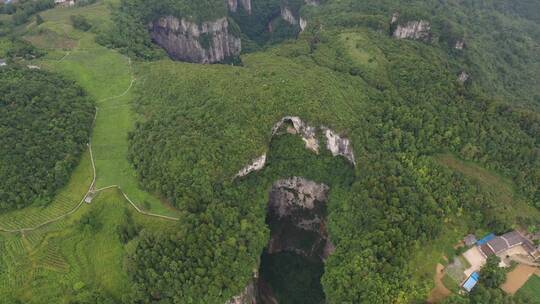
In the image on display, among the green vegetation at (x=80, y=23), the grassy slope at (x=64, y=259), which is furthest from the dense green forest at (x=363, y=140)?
A: the green vegetation at (x=80, y=23)

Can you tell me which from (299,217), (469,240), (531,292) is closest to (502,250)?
(469,240)

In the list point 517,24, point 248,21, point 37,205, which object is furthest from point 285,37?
point 37,205

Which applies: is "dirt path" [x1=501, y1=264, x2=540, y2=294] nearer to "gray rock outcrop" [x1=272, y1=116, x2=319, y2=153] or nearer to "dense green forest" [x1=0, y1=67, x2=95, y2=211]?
"gray rock outcrop" [x1=272, y1=116, x2=319, y2=153]

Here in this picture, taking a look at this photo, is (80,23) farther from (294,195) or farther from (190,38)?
(294,195)

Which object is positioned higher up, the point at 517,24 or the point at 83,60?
the point at 83,60

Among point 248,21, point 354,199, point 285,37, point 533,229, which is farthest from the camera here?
point 248,21

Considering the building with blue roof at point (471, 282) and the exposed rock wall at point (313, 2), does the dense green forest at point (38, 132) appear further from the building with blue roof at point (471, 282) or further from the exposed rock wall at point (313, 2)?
the exposed rock wall at point (313, 2)

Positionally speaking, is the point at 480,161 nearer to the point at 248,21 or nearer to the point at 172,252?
the point at 172,252
